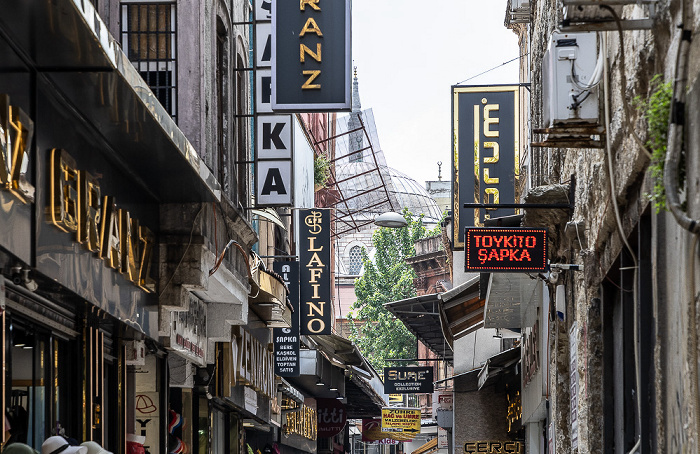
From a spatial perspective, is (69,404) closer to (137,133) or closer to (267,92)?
(137,133)

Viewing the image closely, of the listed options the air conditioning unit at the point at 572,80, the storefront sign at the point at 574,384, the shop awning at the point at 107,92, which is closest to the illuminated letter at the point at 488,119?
the shop awning at the point at 107,92

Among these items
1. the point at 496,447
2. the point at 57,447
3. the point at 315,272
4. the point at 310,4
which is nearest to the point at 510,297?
the point at 310,4

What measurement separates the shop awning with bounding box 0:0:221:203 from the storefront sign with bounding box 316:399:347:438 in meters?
26.0

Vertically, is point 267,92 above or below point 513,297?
above

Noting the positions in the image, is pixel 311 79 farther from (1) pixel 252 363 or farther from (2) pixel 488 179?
(2) pixel 488 179

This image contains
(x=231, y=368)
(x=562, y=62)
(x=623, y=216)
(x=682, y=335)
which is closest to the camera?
(x=682, y=335)

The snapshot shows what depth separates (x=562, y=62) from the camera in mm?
8539

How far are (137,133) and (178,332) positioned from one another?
12.9 feet

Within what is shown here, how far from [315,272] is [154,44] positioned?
1288cm

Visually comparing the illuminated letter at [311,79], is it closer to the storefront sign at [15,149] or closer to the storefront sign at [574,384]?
the storefront sign at [574,384]

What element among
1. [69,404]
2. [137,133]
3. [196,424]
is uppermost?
[137,133]

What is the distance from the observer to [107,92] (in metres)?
9.02

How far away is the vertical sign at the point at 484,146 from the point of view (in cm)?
2142

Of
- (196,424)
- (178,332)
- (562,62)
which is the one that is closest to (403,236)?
(196,424)
